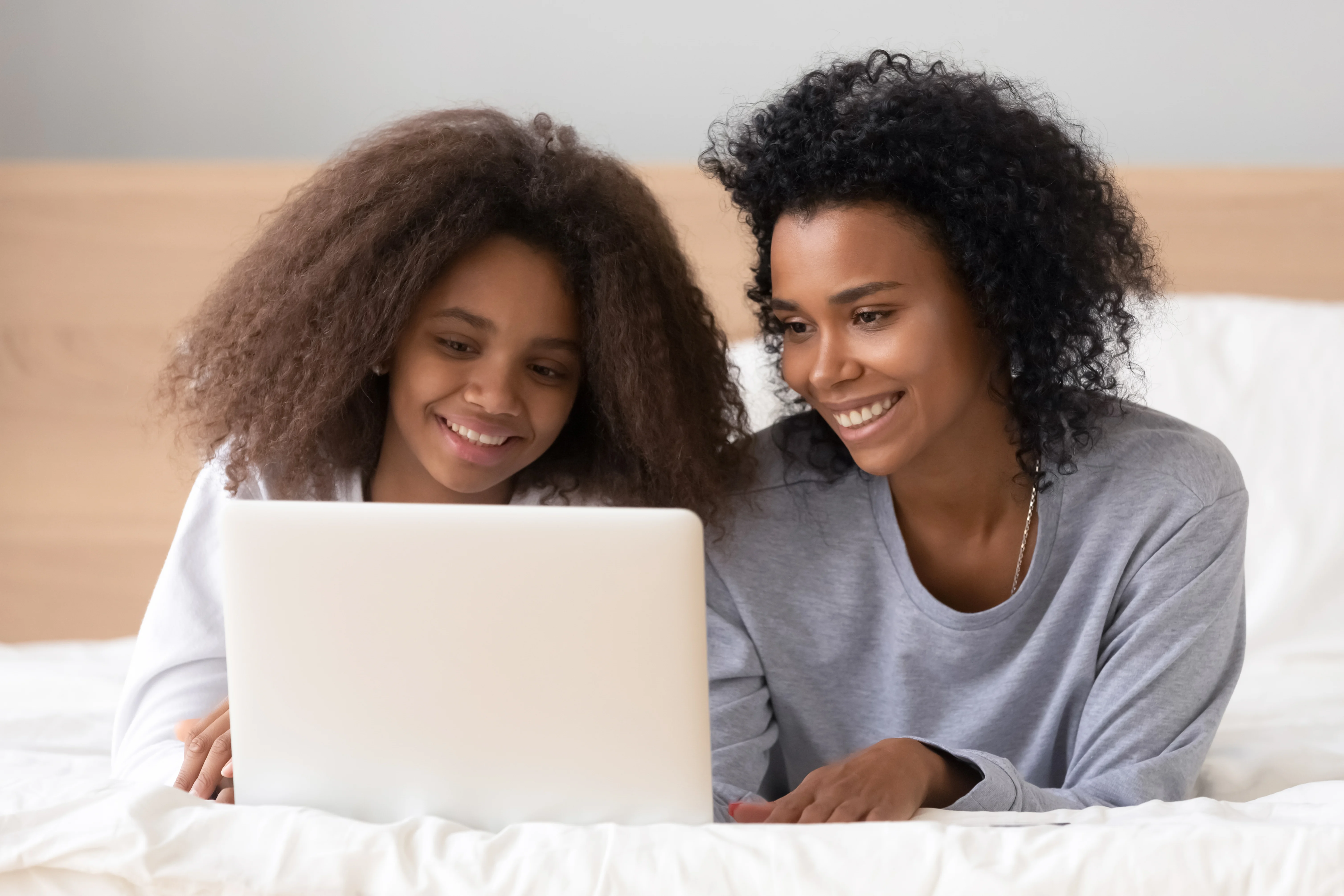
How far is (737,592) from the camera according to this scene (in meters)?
1.34

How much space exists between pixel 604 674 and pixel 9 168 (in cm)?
200

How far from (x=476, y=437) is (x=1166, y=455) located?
0.69 meters

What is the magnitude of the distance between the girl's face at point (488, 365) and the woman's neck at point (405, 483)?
0.29 feet

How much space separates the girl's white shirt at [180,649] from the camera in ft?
3.97

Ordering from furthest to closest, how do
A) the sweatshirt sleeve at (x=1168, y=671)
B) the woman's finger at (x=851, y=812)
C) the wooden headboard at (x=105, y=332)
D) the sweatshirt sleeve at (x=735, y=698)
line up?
1. the wooden headboard at (x=105, y=332)
2. the sweatshirt sleeve at (x=735, y=698)
3. the sweatshirt sleeve at (x=1168, y=671)
4. the woman's finger at (x=851, y=812)

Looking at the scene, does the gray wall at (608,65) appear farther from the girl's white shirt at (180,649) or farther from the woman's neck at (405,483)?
the girl's white shirt at (180,649)

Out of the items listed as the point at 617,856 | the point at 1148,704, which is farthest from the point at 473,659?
the point at 1148,704

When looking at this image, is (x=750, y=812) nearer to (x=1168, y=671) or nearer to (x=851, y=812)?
(x=851, y=812)

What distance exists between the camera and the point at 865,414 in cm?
122

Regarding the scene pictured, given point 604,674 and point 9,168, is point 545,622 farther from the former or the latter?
point 9,168

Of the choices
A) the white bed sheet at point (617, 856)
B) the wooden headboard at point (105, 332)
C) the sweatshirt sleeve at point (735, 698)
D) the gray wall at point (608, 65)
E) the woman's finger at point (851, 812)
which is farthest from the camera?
the wooden headboard at point (105, 332)

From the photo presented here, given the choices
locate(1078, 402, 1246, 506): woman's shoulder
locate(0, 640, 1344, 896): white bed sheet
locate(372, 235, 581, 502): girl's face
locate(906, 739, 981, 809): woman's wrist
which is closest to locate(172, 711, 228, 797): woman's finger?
locate(0, 640, 1344, 896): white bed sheet

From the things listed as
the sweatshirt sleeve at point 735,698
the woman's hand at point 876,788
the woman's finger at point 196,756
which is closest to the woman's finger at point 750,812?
the woman's hand at point 876,788

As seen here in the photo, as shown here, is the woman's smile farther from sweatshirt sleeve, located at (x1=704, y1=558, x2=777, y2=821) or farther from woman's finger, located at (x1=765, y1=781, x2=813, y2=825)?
woman's finger, located at (x1=765, y1=781, x2=813, y2=825)
